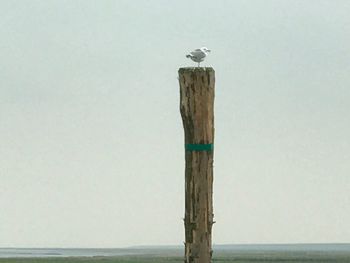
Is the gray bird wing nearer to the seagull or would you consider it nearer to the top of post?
the seagull

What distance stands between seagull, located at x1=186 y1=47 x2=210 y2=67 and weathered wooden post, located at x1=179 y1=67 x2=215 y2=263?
383 mm

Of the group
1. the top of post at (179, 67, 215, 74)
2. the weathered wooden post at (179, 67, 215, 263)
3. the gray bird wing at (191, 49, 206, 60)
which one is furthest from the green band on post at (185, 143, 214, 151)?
the gray bird wing at (191, 49, 206, 60)

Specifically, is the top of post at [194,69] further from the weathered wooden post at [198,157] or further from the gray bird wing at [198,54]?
the gray bird wing at [198,54]

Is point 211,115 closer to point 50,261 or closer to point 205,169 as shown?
point 205,169

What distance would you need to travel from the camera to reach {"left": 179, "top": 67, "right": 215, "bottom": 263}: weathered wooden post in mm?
12891

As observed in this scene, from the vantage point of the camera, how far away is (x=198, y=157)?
12984mm

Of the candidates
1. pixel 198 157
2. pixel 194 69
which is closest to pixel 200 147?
pixel 198 157

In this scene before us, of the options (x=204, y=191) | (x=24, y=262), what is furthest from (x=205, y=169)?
(x=24, y=262)

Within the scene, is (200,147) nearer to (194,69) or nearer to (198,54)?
(194,69)

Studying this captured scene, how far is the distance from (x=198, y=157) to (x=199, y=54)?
3.53ft

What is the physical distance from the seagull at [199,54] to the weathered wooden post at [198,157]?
383mm

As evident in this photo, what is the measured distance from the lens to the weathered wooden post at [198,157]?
42.3ft

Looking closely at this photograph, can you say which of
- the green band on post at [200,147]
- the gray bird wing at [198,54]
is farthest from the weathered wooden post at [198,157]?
the gray bird wing at [198,54]

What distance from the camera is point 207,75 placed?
1287 cm
